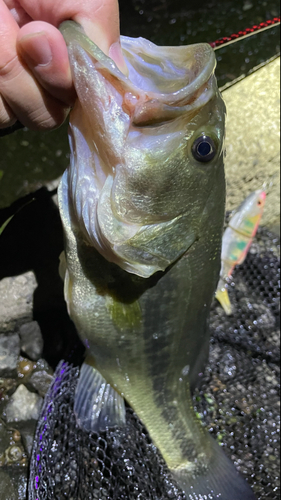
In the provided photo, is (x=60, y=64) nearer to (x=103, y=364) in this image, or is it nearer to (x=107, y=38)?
(x=107, y=38)

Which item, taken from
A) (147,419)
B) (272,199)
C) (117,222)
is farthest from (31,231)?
(272,199)

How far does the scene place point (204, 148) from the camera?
137 centimetres

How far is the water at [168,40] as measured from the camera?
2.39m

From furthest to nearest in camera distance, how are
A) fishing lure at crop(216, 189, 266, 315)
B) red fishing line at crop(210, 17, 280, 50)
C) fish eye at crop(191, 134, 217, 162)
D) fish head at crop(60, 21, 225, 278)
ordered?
1. fishing lure at crop(216, 189, 266, 315)
2. red fishing line at crop(210, 17, 280, 50)
3. fish eye at crop(191, 134, 217, 162)
4. fish head at crop(60, 21, 225, 278)

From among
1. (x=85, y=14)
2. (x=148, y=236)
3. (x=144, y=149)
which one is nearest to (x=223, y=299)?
(x=148, y=236)

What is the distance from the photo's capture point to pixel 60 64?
1127 mm

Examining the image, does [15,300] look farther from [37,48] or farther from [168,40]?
[168,40]

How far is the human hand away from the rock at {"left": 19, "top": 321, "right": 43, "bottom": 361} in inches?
57.2

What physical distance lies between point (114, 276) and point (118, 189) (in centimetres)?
45

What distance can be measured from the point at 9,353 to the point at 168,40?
2864mm

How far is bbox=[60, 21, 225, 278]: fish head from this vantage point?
121cm

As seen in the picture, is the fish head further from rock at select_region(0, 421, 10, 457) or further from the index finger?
rock at select_region(0, 421, 10, 457)

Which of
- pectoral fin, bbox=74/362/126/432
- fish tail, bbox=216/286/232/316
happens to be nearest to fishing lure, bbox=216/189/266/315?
fish tail, bbox=216/286/232/316

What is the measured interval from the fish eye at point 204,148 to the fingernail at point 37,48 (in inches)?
22.6
